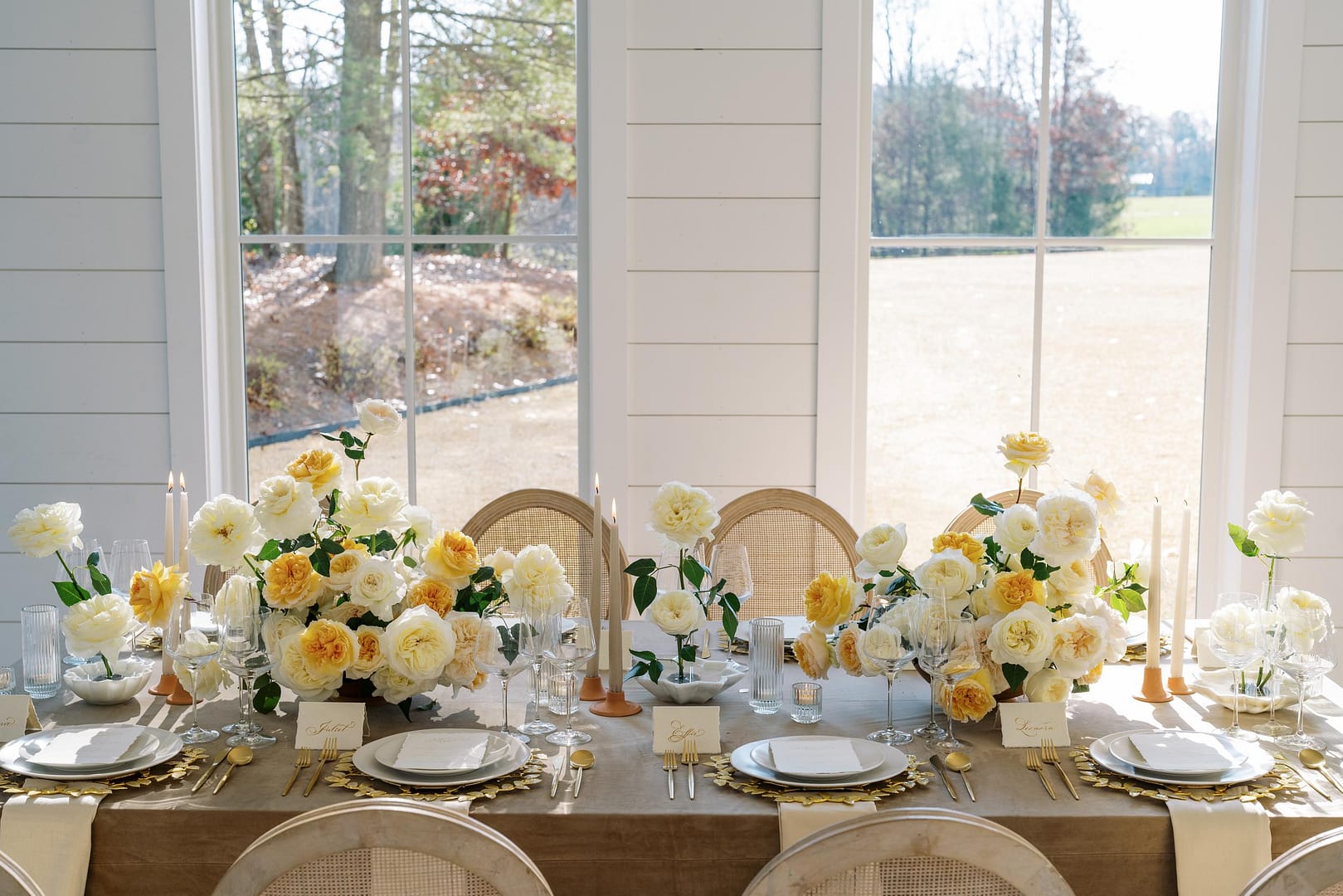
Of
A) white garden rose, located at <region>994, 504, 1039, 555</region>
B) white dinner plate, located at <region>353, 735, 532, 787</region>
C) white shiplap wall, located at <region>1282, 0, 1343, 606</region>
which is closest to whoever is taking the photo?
white dinner plate, located at <region>353, 735, 532, 787</region>

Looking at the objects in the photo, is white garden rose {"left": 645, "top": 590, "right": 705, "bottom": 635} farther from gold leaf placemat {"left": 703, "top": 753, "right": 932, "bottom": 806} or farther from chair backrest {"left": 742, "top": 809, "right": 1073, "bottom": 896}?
chair backrest {"left": 742, "top": 809, "right": 1073, "bottom": 896}

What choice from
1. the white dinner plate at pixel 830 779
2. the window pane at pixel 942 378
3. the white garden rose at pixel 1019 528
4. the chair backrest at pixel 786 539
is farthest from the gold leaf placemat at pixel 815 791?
the window pane at pixel 942 378

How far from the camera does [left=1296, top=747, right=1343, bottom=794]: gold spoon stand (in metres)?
1.49

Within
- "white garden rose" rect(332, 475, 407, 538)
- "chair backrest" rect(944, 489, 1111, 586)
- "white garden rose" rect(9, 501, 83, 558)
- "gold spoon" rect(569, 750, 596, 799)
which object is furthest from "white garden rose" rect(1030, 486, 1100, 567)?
"white garden rose" rect(9, 501, 83, 558)

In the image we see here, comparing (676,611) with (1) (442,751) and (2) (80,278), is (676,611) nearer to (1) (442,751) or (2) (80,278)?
(1) (442,751)

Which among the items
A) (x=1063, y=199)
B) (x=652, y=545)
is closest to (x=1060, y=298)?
(x=1063, y=199)

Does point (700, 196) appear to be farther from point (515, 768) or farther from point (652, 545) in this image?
point (515, 768)

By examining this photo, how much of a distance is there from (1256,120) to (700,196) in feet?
4.20

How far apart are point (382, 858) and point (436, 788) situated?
0.48 meters

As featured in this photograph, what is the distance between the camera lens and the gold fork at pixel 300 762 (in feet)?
4.74

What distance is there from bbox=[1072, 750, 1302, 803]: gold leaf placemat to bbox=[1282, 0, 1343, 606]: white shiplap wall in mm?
1475

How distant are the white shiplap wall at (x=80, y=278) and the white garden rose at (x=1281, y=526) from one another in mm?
2311

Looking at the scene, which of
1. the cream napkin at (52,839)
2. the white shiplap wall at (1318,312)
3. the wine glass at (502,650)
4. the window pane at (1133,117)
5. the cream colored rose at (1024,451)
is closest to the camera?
the cream napkin at (52,839)

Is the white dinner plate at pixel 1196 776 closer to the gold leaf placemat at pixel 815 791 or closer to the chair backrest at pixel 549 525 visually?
the gold leaf placemat at pixel 815 791
